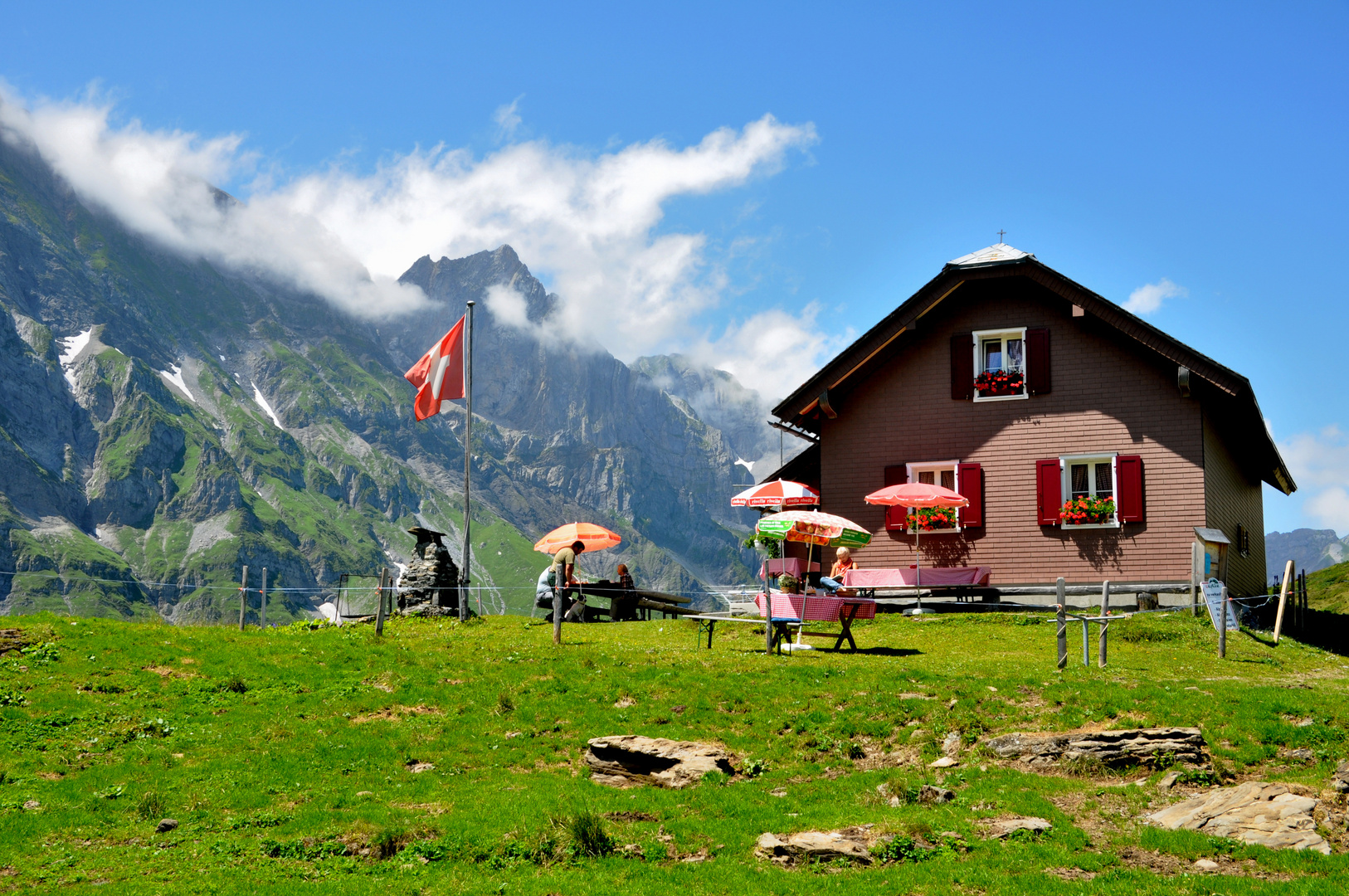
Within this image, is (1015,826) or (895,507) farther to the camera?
(895,507)

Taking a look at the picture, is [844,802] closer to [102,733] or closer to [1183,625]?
[102,733]

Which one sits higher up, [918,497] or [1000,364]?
[1000,364]

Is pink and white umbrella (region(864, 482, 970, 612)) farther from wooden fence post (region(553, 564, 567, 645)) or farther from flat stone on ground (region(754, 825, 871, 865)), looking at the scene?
flat stone on ground (region(754, 825, 871, 865))

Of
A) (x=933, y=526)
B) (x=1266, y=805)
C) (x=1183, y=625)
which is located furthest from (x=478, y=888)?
(x=933, y=526)

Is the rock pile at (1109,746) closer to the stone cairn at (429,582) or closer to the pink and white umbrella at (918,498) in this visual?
the pink and white umbrella at (918,498)

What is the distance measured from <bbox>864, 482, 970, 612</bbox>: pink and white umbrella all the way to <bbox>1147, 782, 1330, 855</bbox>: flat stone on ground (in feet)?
54.8

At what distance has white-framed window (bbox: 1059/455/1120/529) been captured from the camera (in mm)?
29781

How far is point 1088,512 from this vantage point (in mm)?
29891

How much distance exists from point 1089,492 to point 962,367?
16.9 ft

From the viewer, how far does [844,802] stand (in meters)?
12.7

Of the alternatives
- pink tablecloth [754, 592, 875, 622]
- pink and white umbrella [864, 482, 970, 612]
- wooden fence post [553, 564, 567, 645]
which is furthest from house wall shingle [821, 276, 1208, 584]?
wooden fence post [553, 564, 567, 645]

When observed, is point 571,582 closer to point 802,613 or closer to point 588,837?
point 802,613

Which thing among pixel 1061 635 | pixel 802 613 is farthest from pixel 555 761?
pixel 1061 635

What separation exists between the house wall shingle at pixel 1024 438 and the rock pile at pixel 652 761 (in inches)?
740
